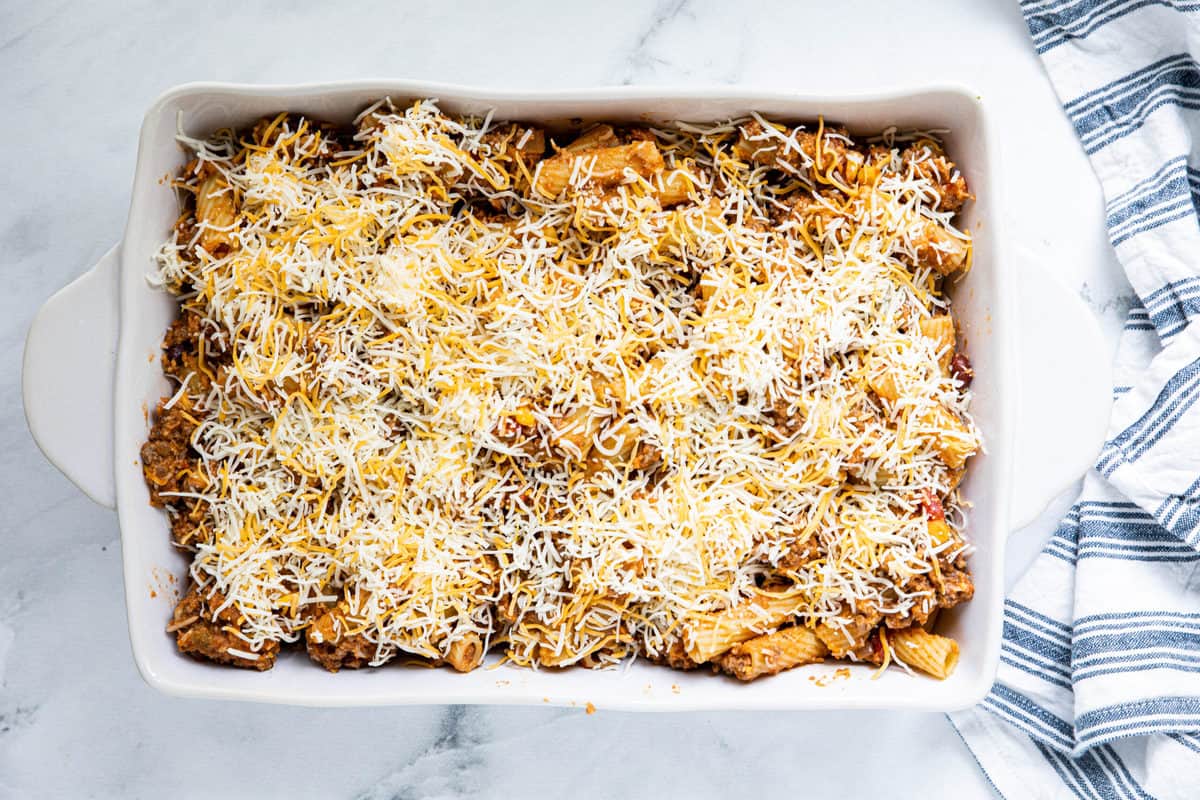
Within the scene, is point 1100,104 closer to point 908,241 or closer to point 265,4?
point 908,241

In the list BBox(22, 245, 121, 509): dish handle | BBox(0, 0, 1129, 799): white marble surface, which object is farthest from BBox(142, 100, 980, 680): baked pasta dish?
BBox(0, 0, 1129, 799): white marble surface

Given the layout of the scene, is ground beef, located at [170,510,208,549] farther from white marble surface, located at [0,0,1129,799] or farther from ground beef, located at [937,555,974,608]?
ground beef, located at [937,555,974,608]

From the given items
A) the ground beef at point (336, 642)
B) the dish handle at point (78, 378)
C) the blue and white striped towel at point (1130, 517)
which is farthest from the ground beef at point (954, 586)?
the dish handle at point (78, 378)

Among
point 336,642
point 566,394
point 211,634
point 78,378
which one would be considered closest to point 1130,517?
point 566,394

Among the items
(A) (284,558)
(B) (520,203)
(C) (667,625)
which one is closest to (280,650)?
(A) (284,558)

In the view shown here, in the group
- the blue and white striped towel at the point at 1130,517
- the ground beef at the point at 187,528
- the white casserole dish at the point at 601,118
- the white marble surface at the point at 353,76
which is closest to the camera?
the white casserole dish at the point at 601,118

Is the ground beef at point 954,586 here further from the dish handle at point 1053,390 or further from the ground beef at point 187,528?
the ground beef at point 187,528

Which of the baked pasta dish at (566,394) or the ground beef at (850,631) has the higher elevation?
the baked pasta dish at (566,394)
